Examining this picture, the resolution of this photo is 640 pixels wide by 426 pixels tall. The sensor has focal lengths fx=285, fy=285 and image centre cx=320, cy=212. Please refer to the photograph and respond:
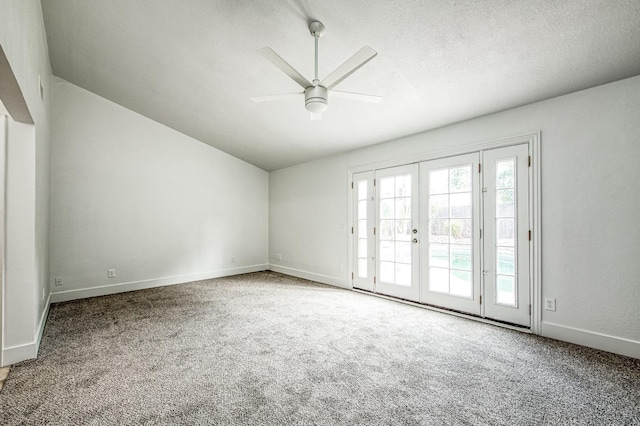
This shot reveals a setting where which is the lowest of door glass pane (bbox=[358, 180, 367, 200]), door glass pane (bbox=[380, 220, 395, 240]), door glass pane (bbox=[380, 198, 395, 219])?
door glass pane (bbox=[380, 220, 395, 240])

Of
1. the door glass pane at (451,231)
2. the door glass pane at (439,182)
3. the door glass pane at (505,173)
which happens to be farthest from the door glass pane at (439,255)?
the door glass pane at (505,173)

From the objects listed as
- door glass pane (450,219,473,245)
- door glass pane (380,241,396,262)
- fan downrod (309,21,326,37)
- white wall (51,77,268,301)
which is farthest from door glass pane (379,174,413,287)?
white wall (51,77,268,301)

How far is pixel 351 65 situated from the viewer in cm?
206

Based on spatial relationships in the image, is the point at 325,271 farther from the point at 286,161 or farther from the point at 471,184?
the point at 471,184

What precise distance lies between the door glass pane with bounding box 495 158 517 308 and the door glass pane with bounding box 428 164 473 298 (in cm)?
31

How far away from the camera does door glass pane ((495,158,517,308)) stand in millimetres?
3309

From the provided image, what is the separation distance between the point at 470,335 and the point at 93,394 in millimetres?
3388

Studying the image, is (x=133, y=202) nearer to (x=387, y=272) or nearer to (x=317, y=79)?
(x=317, y=79)

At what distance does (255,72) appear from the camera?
10.6 feet

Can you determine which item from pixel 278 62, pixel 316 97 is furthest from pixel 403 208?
pixel 278 62

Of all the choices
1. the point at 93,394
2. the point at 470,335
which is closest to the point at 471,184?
the point at 470,335

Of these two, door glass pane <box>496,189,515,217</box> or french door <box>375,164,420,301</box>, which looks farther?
french door <box>375,164,420,301</box>

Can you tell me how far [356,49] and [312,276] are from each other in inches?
169

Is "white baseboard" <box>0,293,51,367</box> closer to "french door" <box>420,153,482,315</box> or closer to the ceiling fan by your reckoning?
the ceiling fan
